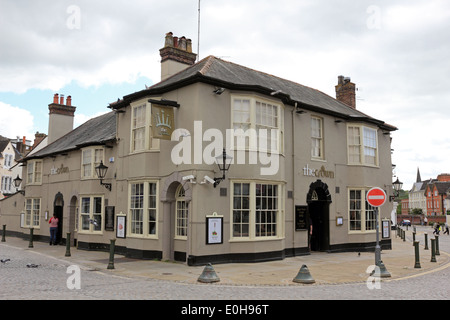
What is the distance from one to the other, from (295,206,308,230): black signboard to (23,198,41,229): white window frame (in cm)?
1633

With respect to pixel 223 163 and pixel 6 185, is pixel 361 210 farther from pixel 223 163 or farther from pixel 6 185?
pixel 6 185

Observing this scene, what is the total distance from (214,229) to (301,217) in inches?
196

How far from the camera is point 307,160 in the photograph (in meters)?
18.4

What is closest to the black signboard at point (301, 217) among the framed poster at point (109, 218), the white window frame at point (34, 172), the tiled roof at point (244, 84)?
the tiled roof at point (244, 84)

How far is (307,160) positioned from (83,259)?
1027cm

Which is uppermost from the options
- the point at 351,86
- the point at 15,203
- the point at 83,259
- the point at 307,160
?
the point at 351,86

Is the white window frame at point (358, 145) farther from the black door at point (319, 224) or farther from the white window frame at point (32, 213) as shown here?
the white window frame at point (32, 213)

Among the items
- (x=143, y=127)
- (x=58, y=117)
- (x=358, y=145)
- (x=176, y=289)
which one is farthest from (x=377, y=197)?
(x=58, y=117)

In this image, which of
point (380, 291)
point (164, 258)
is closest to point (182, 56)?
point (164, 258)

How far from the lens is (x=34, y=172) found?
26062mm

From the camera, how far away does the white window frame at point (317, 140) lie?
62.4ft

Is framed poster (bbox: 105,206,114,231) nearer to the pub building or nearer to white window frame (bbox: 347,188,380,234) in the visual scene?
the pub building

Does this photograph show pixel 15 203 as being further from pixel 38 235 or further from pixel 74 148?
pixel 74 148
